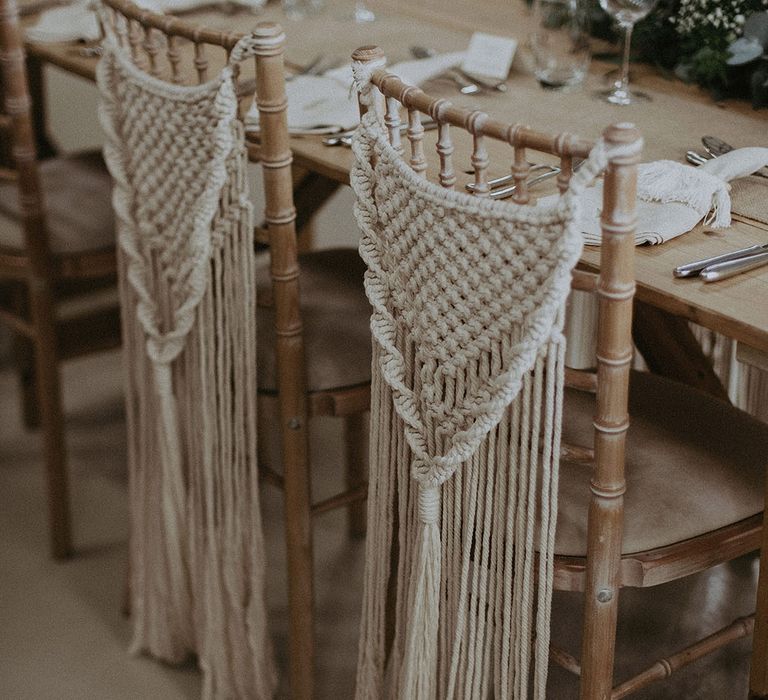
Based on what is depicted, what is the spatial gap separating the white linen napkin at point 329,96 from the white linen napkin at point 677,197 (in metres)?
0.43

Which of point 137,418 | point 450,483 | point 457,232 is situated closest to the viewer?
point 457,232

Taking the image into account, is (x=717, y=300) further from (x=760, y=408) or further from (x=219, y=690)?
(x=219, y=690)

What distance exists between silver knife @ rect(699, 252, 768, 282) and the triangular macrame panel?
20 cm

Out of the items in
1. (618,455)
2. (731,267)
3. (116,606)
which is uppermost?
(731,267)

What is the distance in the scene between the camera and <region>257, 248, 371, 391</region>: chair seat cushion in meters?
1.63

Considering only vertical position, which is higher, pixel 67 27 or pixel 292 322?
pixel 67 27

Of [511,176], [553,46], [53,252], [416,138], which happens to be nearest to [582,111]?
[553,46]

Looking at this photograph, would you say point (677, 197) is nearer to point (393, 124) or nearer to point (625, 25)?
point (393, 124)

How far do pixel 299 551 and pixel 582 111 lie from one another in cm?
79

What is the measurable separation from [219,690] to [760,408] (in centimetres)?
101

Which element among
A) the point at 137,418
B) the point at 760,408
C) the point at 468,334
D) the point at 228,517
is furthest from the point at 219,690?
the point at 760,408

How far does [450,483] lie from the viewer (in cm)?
128

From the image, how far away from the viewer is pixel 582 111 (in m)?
1.76

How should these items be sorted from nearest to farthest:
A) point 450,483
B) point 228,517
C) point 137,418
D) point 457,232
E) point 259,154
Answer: point 457,232
point 450,483
point 259,154
point 228,517
point 137,418
